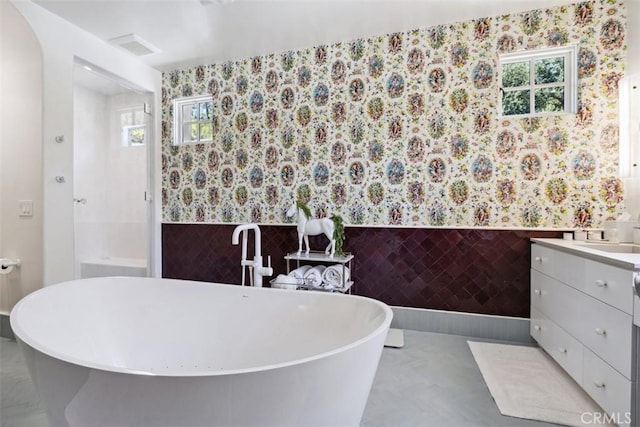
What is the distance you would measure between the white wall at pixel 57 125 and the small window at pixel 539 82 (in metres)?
3.47

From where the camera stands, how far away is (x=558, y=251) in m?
1.98

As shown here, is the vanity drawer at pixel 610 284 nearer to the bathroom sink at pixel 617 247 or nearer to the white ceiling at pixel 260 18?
the bathroom sink at pixel 617 247

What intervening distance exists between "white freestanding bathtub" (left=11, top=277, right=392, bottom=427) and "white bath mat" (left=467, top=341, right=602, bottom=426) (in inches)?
38.4

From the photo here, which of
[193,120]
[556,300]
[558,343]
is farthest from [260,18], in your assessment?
[558,343]

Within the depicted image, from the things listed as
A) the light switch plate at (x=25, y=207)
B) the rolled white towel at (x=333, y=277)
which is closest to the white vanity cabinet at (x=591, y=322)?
the rolled white towel at (x=333, y=277)

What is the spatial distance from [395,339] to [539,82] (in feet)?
7.57

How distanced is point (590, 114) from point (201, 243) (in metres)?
3.53

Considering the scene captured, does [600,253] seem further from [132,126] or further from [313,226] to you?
[132,126]

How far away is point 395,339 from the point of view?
2.46 meters

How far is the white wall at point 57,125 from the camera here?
2.37m

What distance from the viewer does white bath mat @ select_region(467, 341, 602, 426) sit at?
5.19 feet

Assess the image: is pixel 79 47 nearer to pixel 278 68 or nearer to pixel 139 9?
pixel 139 9

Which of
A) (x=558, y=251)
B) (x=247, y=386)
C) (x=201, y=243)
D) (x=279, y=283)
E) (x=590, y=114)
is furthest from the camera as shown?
(x=201, y=243)

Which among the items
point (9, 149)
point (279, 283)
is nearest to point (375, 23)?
point (279, 283)
